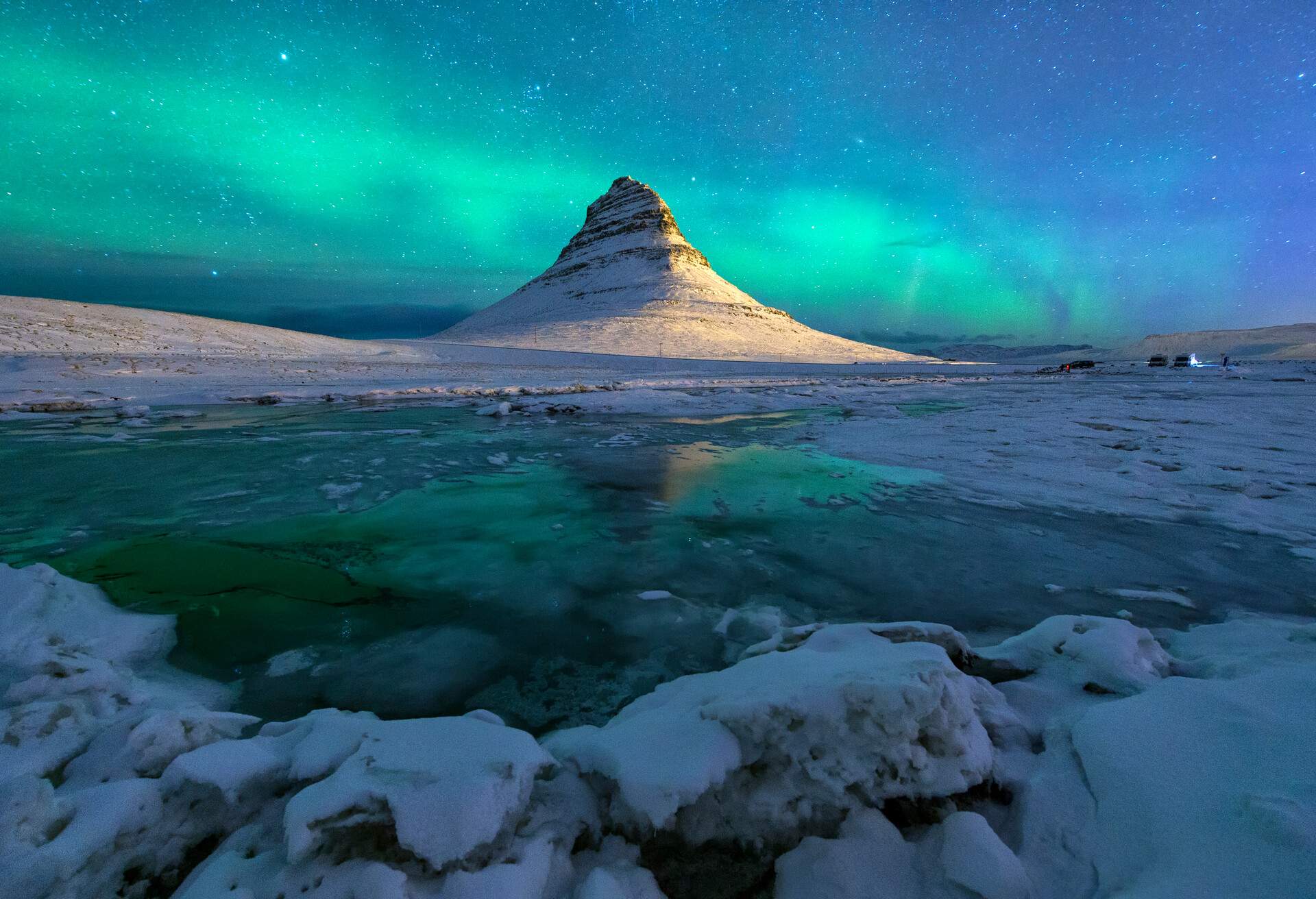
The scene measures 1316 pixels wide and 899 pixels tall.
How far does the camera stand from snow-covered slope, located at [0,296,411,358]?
963 inches

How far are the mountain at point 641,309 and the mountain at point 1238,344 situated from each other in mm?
100451

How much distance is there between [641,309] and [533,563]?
73.8 meters

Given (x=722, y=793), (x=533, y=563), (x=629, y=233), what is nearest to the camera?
(x=722, y=793)

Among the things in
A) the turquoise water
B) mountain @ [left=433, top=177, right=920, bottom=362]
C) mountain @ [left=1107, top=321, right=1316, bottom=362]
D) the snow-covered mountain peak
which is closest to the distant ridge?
mountain @ [left=1107, top=321, right=1316, bottom=362]

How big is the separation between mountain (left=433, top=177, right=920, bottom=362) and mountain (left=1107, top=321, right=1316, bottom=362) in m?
100

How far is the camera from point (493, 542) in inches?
180

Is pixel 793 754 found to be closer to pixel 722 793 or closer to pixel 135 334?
pixel 722 793

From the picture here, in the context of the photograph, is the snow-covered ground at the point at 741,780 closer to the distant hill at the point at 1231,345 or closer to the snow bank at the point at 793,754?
the snow bank at the point at 793,754

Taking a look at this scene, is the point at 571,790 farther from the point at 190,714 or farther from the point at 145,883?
the point at 190,714

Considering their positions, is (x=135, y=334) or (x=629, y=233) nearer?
(x=135, y=334)

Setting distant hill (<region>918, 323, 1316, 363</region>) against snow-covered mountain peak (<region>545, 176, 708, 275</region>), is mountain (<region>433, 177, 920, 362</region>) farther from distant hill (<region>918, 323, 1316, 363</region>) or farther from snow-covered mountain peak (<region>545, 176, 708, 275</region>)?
distant hill (<region>918, 323, 1316, 363</region>)

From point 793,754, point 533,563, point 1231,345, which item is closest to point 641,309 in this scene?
point 533,563

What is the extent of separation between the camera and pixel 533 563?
4.15 meters

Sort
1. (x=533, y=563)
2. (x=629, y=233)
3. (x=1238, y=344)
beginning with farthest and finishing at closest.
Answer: (x=1238, y=344) < (x=629, y=233) < (x=533, y=563)
